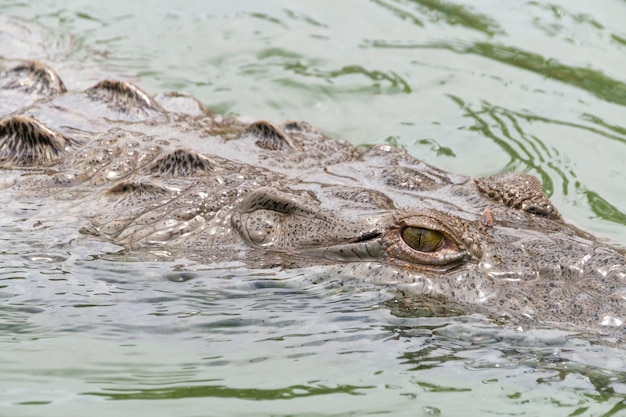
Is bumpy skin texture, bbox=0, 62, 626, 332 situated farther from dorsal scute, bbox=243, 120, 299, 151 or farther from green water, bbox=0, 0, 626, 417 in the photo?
green water, bbox=0, 0, 626, 417

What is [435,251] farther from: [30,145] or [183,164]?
[30,145]

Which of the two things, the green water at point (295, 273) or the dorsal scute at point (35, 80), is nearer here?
the green water at point (295, 273)

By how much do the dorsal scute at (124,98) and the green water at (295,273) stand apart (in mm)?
1587

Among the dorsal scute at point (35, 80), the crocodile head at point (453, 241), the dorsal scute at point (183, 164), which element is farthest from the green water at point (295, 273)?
the dorsal scute at point (35, 80)

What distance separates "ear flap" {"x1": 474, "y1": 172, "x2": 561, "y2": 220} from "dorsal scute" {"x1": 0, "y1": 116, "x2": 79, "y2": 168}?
3.07 meters

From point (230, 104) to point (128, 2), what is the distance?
9.05 feet

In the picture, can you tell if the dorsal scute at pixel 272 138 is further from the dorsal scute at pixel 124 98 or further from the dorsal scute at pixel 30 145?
the dorsal scute at pixel 30 145

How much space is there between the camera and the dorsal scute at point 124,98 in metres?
8.02

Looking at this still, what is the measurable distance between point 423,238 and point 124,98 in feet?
10.7

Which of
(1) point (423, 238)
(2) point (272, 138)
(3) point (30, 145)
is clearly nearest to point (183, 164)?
(2) point (272, 138)

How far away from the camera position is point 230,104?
1000cm

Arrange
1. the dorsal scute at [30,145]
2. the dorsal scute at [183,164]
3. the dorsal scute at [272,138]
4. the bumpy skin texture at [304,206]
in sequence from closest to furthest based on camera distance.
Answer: the bumpy skin texture at [304,206], the dorsal scute at [183,164], the dorsal scute at [30,145], the dorsal scute at [272,138]

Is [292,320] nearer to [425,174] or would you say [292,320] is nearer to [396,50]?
[425,174]

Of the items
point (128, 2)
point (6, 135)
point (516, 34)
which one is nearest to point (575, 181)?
point (516, 34)
